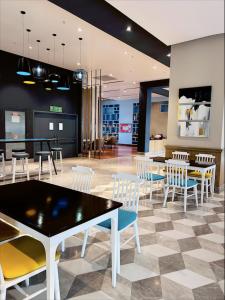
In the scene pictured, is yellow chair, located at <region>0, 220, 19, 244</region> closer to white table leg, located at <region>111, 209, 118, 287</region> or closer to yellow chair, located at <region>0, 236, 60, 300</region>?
yellow chair, located at <region>0, 236, 60, 300</region>

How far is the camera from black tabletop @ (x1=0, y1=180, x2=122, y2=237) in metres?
1.39

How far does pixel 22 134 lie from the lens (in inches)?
290

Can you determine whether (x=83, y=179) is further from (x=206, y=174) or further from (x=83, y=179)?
(x=206, y=174)

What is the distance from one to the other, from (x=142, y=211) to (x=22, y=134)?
5.39 metres

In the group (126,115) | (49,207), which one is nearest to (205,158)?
(49,207)

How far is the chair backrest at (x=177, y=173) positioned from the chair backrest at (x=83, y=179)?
1676 millimetres

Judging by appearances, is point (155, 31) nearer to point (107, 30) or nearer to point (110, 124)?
point (107, 30)

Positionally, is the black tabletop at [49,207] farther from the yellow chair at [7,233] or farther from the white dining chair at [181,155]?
the white dining chair at [181,155]

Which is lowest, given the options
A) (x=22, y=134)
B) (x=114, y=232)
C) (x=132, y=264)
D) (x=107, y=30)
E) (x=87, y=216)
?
(x=132, y=264)

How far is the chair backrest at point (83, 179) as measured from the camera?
2445 mm

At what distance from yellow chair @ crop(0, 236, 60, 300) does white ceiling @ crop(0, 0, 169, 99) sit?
4.01 metres

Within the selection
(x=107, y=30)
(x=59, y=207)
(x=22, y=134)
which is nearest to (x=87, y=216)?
(x=59, y=207)

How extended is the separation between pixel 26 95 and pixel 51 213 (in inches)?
262

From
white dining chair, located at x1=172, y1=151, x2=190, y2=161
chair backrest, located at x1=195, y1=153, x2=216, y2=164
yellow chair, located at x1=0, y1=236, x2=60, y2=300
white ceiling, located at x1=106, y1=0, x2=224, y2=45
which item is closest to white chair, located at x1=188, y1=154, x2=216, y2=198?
chair backrest, located at x1=195, y1=153, x2=216, y2=164
